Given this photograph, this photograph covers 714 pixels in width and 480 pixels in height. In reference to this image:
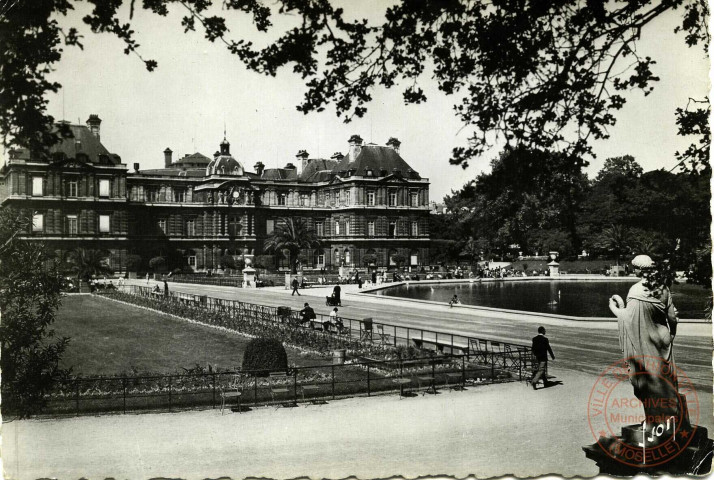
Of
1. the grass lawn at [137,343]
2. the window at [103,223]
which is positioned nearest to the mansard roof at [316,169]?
the grass lawn at [137,343]

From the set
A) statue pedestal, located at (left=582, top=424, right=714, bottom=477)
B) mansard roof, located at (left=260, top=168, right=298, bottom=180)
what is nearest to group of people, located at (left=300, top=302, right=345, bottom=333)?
statue pedestal, located at (left=582, top=424, right=714, bottom=477)

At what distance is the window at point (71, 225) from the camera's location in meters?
12.3

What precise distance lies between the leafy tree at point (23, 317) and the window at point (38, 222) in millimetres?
1511

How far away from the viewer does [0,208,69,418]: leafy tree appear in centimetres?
875

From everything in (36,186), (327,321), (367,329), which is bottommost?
(367,329)

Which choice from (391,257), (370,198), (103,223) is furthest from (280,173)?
(103,223)

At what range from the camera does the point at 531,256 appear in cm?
6875

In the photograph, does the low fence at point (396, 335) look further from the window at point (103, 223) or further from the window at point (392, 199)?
the window at point (392, 199)

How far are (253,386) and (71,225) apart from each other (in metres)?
5.09

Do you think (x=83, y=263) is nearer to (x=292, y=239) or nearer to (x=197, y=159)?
(x=292, y=239)

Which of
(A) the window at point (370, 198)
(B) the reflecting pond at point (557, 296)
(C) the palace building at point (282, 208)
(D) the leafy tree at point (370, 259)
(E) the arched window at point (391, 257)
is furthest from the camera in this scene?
(E) the arched window at point (391, 257)

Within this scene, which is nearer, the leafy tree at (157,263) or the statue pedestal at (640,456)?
the statue pedestal at (640,456)

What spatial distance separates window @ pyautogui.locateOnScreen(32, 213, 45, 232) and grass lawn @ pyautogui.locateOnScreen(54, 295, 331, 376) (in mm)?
3684

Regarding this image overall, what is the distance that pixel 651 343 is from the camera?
692 centimetres
